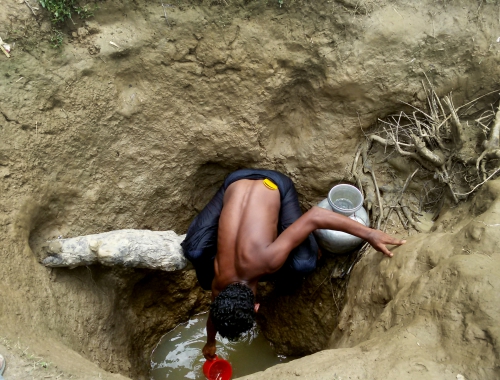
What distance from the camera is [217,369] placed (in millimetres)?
2857

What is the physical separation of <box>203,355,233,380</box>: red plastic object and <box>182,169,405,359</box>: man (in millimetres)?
59

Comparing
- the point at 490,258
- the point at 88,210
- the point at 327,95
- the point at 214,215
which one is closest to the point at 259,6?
the point at 327,95

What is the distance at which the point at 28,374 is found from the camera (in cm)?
176

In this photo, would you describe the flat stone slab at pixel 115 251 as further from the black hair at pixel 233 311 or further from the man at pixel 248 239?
the black hair at pixel 233 311

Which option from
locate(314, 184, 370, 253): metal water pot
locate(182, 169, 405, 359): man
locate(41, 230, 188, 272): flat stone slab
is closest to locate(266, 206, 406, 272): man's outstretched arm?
locate(182, 169, 405, 359): man

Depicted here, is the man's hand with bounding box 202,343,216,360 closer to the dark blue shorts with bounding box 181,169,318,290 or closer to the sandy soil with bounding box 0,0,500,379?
the dark blue shorts with bounding box 181,169,318,290

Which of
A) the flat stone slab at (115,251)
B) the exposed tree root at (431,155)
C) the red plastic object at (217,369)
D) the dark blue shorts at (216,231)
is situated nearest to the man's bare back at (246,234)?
the dark blue shorts at (216,231)

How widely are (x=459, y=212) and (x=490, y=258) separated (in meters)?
0.66

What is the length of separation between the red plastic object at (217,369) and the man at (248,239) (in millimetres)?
59

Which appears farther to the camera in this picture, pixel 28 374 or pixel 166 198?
pixel 166 198

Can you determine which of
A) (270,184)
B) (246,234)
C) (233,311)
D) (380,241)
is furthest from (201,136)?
(380,241)

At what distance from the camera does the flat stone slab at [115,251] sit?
243 centimetres

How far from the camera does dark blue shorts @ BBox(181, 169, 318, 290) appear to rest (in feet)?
8.65

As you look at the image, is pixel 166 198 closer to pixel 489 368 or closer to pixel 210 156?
pixel 210 156
